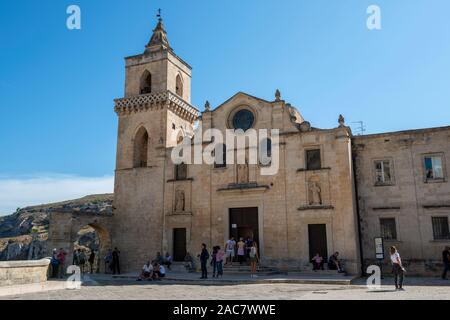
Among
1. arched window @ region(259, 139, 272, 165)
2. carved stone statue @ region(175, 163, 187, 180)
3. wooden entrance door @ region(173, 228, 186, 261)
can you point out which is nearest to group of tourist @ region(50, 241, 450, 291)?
wooden entrance door @ region(173, 228, 186, 261)

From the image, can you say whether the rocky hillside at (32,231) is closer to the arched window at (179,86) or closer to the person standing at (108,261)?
the person standing at (108,261)

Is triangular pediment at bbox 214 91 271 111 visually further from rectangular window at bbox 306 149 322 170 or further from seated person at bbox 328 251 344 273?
seated person at bbox 328 251 344 273

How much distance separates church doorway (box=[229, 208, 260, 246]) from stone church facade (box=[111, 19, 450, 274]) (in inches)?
2.5

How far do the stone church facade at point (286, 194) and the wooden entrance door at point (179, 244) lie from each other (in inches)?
2.6

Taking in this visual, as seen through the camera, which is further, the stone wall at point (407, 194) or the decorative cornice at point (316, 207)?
the decorative cornice at point (316, 207)

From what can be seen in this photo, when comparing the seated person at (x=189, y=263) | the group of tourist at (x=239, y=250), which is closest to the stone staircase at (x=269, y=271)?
the group of tourist at (x=239, y=250)

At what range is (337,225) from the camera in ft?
76.1

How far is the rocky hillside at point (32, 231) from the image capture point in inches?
2297

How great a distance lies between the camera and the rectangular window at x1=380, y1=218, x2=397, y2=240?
78.1 ft

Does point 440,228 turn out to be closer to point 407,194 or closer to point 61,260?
point 407,194

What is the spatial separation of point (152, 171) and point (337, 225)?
13566 mm

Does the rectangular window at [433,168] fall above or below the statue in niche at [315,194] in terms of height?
above
